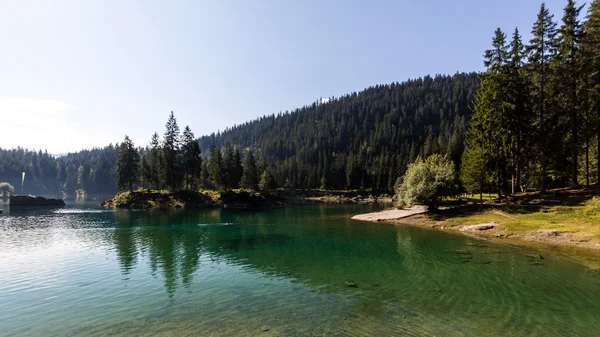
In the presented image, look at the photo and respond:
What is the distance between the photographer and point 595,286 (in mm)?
20156

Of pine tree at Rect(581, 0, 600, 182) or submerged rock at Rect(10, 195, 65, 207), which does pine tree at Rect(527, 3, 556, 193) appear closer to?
pine tree at Rect(581, 0, 600, 182)

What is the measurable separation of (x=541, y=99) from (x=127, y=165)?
4586 inches

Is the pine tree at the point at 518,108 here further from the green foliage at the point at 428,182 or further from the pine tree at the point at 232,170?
the pine tree at the point at 232,170

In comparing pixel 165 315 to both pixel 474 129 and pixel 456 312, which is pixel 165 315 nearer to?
pixel 456 312

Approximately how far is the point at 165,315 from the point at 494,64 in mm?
59755

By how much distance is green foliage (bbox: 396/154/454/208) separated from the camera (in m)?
54.3

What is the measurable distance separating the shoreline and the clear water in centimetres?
436

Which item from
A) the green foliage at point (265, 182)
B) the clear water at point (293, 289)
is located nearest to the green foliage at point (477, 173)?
the clear water at point (293, 289)

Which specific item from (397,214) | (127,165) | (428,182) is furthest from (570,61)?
(127,165)

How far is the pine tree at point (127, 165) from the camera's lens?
10931cm

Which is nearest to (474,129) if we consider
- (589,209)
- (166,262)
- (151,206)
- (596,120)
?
(596,120)

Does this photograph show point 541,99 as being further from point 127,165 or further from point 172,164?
point 127,165

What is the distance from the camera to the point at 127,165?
110 metres

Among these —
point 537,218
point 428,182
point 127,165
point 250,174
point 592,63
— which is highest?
point 592,63
